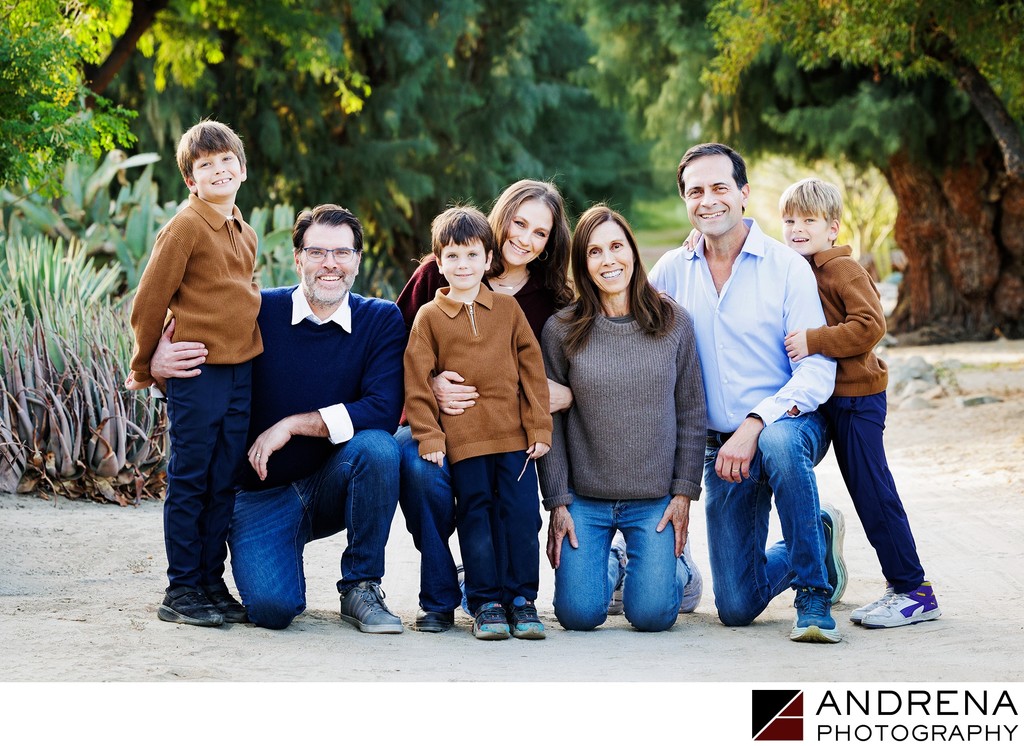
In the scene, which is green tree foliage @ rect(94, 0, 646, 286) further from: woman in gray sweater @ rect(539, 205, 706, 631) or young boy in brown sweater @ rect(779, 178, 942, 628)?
young boy in brown sweater @ rect(779, 178, 942, 628)

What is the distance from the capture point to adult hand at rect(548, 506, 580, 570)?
4.73 metres

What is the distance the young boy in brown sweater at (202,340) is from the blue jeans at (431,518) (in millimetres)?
644

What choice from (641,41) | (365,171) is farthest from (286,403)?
(641,41)

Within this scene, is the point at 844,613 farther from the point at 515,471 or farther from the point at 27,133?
the point at 27,133

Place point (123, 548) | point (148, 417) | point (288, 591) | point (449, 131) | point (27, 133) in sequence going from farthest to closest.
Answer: point (449, 131)
point (148, 417)
point (27, 133)
point (123, 548)
point (288, 591)

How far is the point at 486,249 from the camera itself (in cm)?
464

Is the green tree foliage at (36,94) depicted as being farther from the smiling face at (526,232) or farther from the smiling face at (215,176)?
the smiling face at (526,232)

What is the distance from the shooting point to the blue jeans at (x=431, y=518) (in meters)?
4.55

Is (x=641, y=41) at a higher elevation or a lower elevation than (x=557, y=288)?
higher

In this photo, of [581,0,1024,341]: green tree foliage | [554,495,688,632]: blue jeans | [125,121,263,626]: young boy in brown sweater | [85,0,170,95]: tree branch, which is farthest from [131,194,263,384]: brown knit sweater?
[581,0,1024,341]: green tree foliage

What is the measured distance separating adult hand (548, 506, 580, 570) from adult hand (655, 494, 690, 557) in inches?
13.1

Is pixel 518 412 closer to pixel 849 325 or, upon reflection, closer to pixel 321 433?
pixel 321 433

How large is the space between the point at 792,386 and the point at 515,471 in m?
1.10

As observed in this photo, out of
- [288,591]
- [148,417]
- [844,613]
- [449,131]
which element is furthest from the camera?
[449,131]
